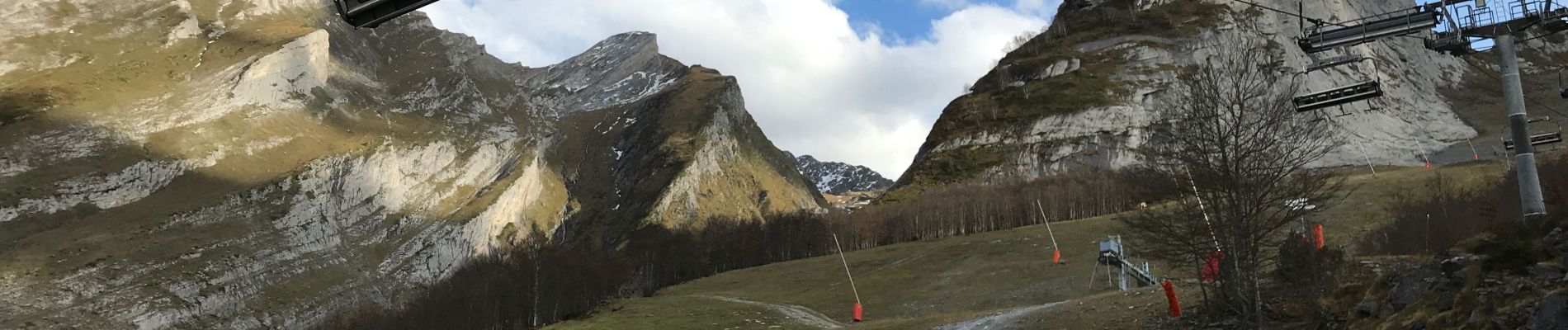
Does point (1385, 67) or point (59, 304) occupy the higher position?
point (1385, 67)

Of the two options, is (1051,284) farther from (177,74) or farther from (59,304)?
(177,74)

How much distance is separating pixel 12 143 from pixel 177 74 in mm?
34832

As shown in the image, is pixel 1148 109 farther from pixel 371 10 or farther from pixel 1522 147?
pixel 371 10

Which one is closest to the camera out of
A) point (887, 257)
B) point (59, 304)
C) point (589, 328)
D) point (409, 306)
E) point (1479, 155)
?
point (589, 328)

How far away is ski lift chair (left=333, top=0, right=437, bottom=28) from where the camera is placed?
1232 centimetres

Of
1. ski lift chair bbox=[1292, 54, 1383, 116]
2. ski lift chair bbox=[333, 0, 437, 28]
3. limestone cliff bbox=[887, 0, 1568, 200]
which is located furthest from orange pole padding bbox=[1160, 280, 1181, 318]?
limestone cliff bbox=[887, 0, 1568, 200]

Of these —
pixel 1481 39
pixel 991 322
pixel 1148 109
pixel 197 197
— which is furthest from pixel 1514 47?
pixel 197 197

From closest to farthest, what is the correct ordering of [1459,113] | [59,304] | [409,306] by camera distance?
[409,306] < [59,304] < [1459,113]

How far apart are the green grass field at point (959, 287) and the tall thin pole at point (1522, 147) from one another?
10.4 meters

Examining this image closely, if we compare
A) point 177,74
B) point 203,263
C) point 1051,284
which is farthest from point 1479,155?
point 177,74

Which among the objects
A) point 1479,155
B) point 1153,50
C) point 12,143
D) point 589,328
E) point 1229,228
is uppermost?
point 1153,50

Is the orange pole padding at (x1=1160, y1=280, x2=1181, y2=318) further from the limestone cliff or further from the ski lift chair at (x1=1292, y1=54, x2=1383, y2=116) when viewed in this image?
the limestone cliff

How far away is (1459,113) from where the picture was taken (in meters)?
174

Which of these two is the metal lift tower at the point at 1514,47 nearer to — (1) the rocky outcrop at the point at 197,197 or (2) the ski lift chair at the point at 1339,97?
(2) the ski lift chair at the point at 1339,97
